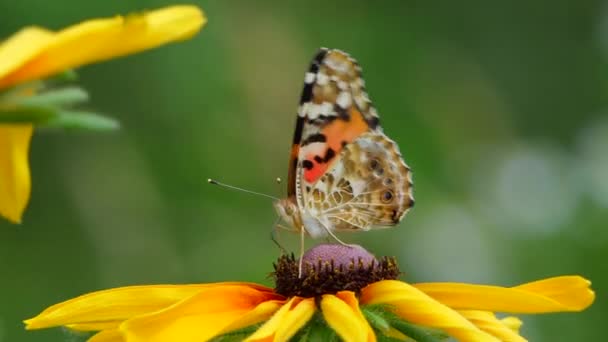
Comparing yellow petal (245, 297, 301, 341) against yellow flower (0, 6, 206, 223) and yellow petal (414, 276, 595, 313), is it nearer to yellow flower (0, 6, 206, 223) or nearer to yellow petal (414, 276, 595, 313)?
yellow petal (414, 276, 595, 313)

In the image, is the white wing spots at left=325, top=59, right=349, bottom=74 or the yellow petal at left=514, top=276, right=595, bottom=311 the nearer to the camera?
the yellow petal at left=514, top=276, right=595, bottom=311

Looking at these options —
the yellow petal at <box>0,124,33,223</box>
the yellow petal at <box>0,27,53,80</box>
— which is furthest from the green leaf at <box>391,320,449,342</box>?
the yellow petal at <box>0,27,53,80</box>

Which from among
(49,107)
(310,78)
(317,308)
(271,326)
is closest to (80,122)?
(49,107)

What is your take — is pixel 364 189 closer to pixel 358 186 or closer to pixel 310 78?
pixel 358 186

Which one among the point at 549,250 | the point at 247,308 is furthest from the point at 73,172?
the point at 247,308

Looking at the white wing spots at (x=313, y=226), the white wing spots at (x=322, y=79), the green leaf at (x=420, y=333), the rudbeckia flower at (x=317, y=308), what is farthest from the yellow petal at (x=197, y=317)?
the white wing spots at (x=322, y=79)

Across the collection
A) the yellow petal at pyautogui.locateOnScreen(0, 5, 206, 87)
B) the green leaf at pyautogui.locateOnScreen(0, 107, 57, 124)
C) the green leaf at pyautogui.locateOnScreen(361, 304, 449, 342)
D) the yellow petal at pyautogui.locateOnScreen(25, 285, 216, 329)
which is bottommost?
the green leaf at pyautogui.locateOnScreen(361, 304, 449, 342)

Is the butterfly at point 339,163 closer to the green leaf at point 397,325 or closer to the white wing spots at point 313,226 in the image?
the white wing spots at point 313,226
